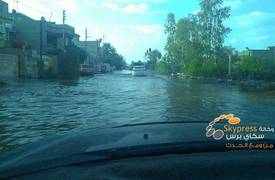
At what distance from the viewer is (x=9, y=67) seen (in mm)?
34094

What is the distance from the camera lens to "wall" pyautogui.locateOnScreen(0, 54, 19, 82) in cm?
3228

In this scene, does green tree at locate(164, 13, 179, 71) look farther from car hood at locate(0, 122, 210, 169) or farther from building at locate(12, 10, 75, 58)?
car hood at locate(0, 122, 210, 169)

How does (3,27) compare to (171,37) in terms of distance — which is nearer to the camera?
(3,27)

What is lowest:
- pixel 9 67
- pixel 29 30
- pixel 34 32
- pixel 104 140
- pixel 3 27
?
pixel 104 140

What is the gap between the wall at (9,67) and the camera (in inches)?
1271

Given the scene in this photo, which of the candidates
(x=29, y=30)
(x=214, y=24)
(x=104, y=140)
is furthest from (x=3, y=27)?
(x=104, y=140)

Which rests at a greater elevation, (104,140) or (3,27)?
(3,27)

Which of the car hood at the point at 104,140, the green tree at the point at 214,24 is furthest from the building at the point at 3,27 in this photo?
the car hood at the point at 104,140

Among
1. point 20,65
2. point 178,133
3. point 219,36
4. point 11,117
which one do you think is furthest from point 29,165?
point 219,36

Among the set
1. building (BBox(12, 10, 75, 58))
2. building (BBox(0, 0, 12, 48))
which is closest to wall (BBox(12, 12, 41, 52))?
building (BBox(12, 10, 75, 58))

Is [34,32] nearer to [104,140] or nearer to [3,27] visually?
[3,27]

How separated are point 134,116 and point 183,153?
8880mm

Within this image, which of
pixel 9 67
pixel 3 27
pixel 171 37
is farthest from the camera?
pixel 171 37

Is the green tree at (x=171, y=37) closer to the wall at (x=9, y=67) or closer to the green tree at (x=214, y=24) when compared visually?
the green tree at (x=214, y=24)
